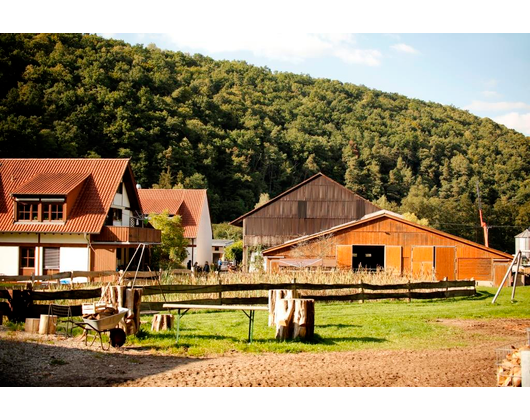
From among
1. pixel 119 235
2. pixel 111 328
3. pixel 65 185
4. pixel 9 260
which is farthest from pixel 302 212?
pixel 111 328

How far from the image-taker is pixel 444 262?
2941 cm

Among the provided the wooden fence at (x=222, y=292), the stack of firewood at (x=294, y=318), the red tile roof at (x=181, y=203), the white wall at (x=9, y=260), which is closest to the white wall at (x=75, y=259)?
the white wall at (x=9, y=260)

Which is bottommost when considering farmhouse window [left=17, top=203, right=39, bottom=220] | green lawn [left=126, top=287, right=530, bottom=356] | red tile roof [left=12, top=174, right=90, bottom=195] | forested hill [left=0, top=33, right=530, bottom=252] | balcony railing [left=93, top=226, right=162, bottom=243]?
green lawn [left=126, top=287, right=530, bottom=356]

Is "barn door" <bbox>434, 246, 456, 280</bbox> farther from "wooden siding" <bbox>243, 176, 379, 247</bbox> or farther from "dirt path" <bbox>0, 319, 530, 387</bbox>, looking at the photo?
"dirt path" <bbox>0, 319, 530, 387</bbox>

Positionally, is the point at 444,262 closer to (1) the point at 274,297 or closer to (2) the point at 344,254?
(2) the point at 344,254

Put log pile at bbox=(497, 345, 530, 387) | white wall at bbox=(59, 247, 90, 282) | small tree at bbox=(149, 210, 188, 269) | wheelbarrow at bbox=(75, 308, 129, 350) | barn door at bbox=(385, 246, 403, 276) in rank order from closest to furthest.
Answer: log pile at bbox=(497, 345, 530, 387) < wheelbarrow at bbox=(75, 308, 129, 350) < white wall at bbox=(59, 247, 90, 282) < barn door at bbox=(385, 246, 403, 276) < small tree at bbox=(149, 210, 188, 269)

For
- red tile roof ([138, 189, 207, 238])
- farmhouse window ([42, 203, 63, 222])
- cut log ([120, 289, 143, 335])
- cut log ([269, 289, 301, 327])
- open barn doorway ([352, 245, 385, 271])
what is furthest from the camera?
red tile roof ([138, 189, 207, 238])

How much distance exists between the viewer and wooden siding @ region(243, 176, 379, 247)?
39594 mm

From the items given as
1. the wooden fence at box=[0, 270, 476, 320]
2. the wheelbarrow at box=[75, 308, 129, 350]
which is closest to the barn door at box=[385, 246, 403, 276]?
the wooden fence at box=[0, 270, 476, 320]

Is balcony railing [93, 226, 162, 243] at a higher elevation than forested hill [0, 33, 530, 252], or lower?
lower

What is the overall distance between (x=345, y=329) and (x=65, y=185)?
12.7 metres

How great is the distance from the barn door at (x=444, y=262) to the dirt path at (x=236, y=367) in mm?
19579

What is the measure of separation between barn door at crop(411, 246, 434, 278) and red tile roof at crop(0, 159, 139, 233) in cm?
1466
